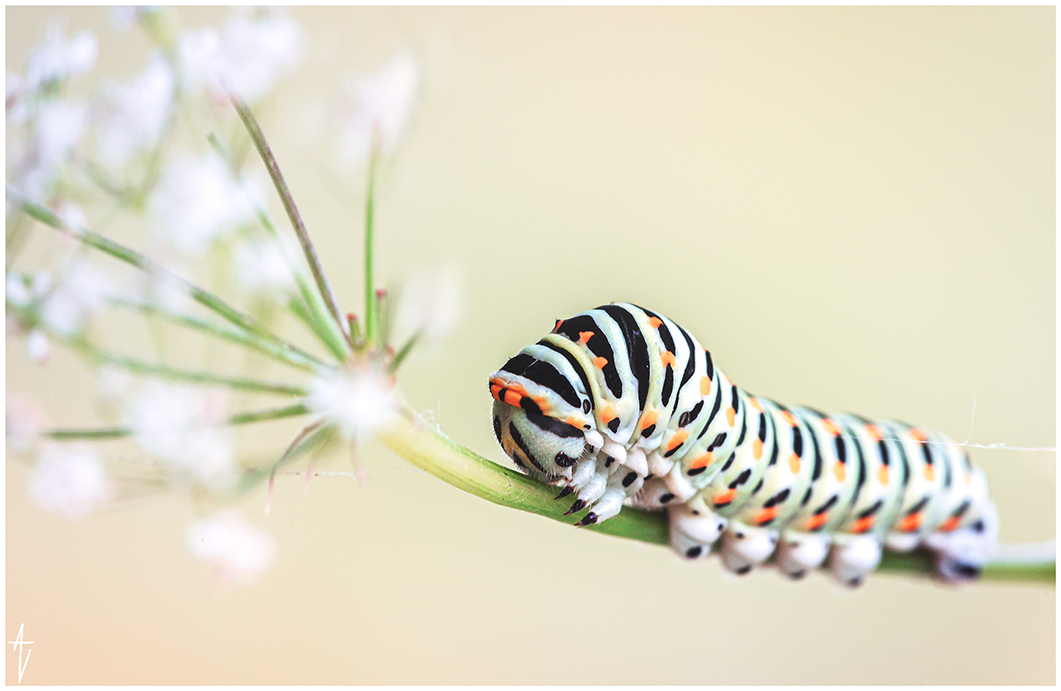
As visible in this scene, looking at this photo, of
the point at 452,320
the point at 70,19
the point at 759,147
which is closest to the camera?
the point at 452,320

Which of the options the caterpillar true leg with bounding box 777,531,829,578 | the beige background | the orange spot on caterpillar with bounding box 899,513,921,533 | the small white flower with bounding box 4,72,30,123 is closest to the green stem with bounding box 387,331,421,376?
the beige background

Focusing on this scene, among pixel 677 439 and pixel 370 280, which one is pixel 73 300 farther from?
pixel 677 439

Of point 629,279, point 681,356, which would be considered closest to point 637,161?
point 629,279

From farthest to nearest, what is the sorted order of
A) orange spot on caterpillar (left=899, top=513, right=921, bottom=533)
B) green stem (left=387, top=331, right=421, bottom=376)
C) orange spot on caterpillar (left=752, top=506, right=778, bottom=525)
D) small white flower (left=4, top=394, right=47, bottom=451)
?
orange spot on caterpillar (left=899, top=513, right=921, bottom=533) → orange spot on caterpillar (left=752, top=506, right=778, bottom=525) → small white flower (left=4, top=394, right=47, bottom=451) → green stem (left=387, top=331, right=421, bottom=376)

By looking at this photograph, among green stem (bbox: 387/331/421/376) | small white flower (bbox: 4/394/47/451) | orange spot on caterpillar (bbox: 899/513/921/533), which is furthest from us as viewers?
orange spot on caterpillar (bbox: 899/513/921/533)

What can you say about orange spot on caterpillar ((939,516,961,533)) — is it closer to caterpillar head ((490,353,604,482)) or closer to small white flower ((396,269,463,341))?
caterpillar head ((490,353,604,482))

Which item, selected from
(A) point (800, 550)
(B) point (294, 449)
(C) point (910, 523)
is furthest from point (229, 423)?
(C) point (910, 523)

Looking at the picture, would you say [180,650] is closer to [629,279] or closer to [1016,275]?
[629,279]
